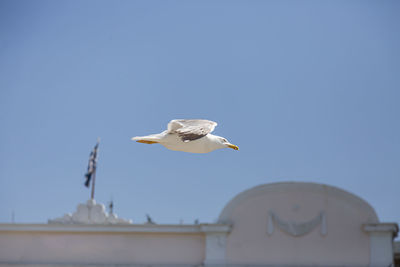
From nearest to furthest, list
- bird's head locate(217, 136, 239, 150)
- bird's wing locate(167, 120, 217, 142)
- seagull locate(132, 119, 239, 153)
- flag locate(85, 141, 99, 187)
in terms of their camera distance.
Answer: bird's wing locate(167, 120, 217, 142)
seagull locate(132, 119, 239, 153)
bird's head locate(217, 136, 239, 150)
flag locate(85, 141, 99, 187)

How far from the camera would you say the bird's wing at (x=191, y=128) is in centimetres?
1062

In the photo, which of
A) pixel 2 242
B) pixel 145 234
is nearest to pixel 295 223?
pixel 145 234

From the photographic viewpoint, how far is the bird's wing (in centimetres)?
1062

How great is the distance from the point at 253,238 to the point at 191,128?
12.2 meters

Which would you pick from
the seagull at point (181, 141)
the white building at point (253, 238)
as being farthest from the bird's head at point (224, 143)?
the white building at point (253, 238)

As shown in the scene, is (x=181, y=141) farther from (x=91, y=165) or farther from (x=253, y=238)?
(x=91, y=165)

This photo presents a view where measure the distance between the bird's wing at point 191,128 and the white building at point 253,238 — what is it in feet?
33.1

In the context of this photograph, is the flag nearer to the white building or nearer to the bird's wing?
the white building

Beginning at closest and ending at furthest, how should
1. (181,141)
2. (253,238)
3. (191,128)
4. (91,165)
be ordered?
(191,128), (181,141), (253,238), (91,165)

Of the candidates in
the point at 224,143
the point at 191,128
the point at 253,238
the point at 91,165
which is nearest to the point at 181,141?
the point at 191,128

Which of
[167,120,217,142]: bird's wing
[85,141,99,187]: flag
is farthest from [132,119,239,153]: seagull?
[85,141,99,187]: flag

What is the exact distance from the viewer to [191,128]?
11.3 m

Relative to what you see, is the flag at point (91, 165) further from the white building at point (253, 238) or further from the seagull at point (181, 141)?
the seagull at point (181, 141)

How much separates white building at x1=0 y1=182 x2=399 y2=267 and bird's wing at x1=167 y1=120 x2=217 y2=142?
1009cm
